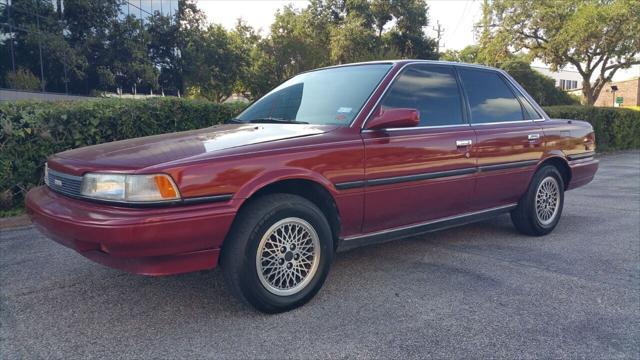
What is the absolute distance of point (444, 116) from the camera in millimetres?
4125

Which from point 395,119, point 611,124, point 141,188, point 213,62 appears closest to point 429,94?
point 395,119

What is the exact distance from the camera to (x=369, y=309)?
125 inches

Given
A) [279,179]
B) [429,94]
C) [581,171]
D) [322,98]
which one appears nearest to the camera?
[279,179]

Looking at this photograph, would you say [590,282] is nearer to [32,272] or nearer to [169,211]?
[169,211]

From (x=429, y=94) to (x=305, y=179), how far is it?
1549 mm

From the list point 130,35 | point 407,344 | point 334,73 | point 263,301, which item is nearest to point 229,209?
point 263,301

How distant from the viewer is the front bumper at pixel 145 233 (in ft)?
8.48

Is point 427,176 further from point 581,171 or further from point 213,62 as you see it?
point 213,62

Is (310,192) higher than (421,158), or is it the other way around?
(421,158)

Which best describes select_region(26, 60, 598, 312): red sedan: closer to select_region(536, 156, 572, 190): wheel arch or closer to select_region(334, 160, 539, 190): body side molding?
select_region(334, 160, 539, 190): body side molding

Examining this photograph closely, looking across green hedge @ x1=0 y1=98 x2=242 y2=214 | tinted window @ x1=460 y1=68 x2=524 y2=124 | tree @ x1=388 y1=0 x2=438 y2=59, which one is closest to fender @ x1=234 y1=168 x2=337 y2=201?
tinted window @ x1=460 y1=68 x2=524 y2=124

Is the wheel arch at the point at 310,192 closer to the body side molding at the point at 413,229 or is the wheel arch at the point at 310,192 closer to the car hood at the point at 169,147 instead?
the body side molding at the point at 413,229

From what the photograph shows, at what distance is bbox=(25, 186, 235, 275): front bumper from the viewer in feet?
8.48

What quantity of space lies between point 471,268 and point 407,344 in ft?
4.94
